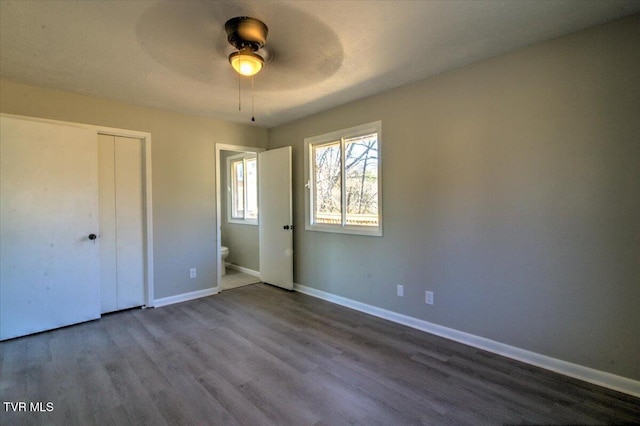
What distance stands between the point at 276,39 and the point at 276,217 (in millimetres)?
2728

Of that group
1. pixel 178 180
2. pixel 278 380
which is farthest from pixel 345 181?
pixel 278 380

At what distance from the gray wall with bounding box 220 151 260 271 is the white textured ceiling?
2.74 metres

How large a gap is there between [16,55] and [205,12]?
5.82ft

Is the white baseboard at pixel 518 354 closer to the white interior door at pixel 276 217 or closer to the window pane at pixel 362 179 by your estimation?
the window pane at pixel 362 179

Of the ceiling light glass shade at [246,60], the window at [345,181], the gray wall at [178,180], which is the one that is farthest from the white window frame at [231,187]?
the ceiling light glass shade at [246,60]

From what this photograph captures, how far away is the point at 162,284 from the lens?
3.85 m

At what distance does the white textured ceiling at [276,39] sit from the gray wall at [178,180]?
1.05 ft

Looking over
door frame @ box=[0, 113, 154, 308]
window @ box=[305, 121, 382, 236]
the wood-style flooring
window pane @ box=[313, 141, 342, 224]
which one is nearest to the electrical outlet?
the wood-style flooring

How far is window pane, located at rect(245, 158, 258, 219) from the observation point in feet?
17.9

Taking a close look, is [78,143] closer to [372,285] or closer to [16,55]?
[16,55]

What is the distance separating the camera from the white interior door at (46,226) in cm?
287

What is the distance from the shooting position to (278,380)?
7.20 feet

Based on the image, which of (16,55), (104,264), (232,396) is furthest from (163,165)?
(232,396)

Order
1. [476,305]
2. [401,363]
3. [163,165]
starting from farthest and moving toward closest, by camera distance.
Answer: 1. [163,165]
2. [476,305]
3. [401,363]
